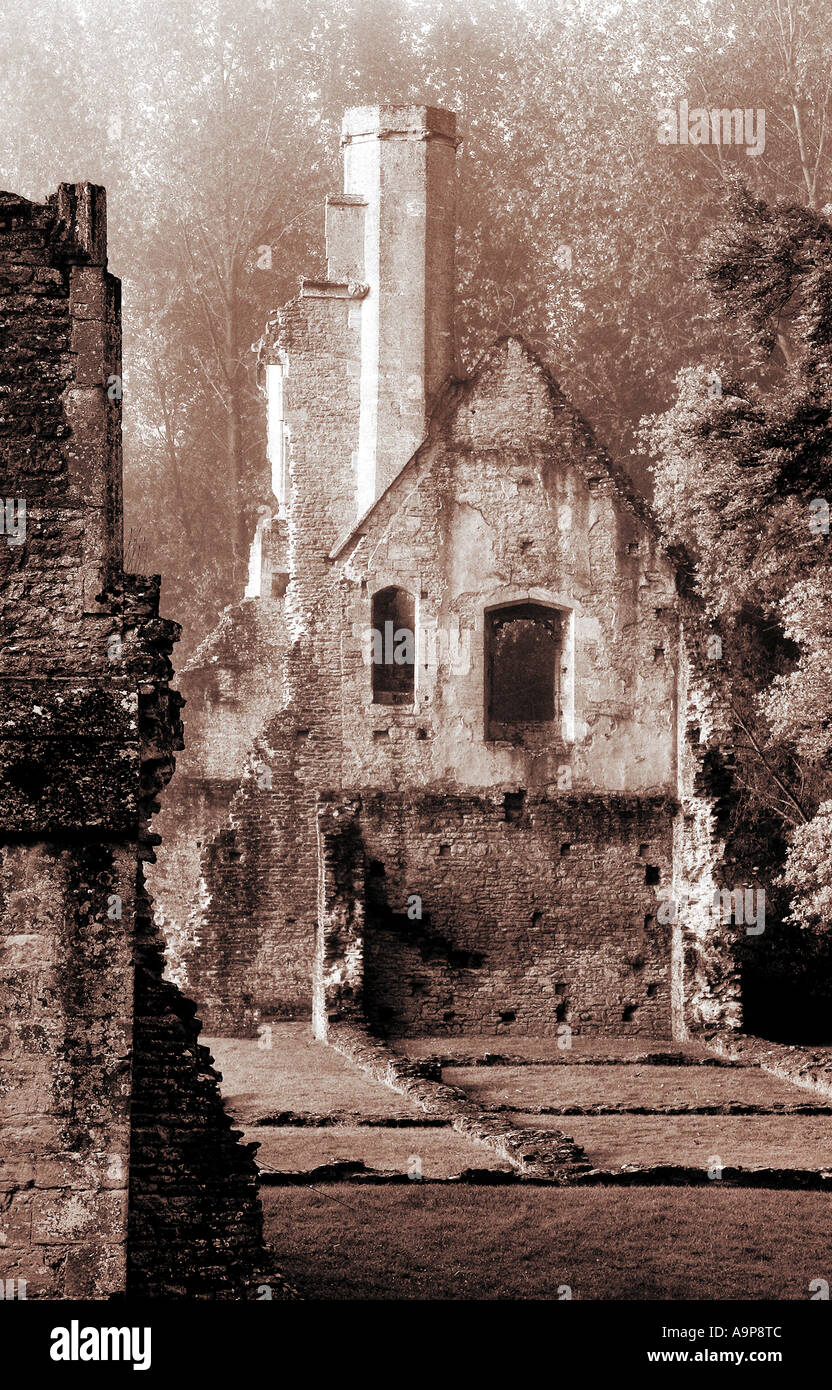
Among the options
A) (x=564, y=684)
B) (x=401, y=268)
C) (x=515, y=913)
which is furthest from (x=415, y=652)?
(x=401, y=268)

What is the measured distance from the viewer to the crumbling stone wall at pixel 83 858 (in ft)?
22.8

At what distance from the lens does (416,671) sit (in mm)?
19594

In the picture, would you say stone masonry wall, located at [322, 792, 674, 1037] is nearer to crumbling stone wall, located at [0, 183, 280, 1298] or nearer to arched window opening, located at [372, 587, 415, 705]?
arched window opening, located at [372, 587, 415, 705]

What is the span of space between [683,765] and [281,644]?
9105 mm

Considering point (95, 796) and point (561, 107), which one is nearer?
point (95, 796)

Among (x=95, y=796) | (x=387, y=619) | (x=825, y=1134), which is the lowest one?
(x=825, y=1134)

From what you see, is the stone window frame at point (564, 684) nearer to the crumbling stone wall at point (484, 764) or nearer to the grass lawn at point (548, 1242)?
the crumbling stone wall at point (484, 764)

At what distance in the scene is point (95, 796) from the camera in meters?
7.04

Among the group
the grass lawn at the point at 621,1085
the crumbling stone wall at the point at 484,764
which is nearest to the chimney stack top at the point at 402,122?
the crumbling stone wall at the point at 484,764

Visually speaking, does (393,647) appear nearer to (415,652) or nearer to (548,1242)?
(415,652)

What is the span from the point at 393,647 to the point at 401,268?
5.73m

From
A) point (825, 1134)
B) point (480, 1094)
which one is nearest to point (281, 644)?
point (480, 1094)
